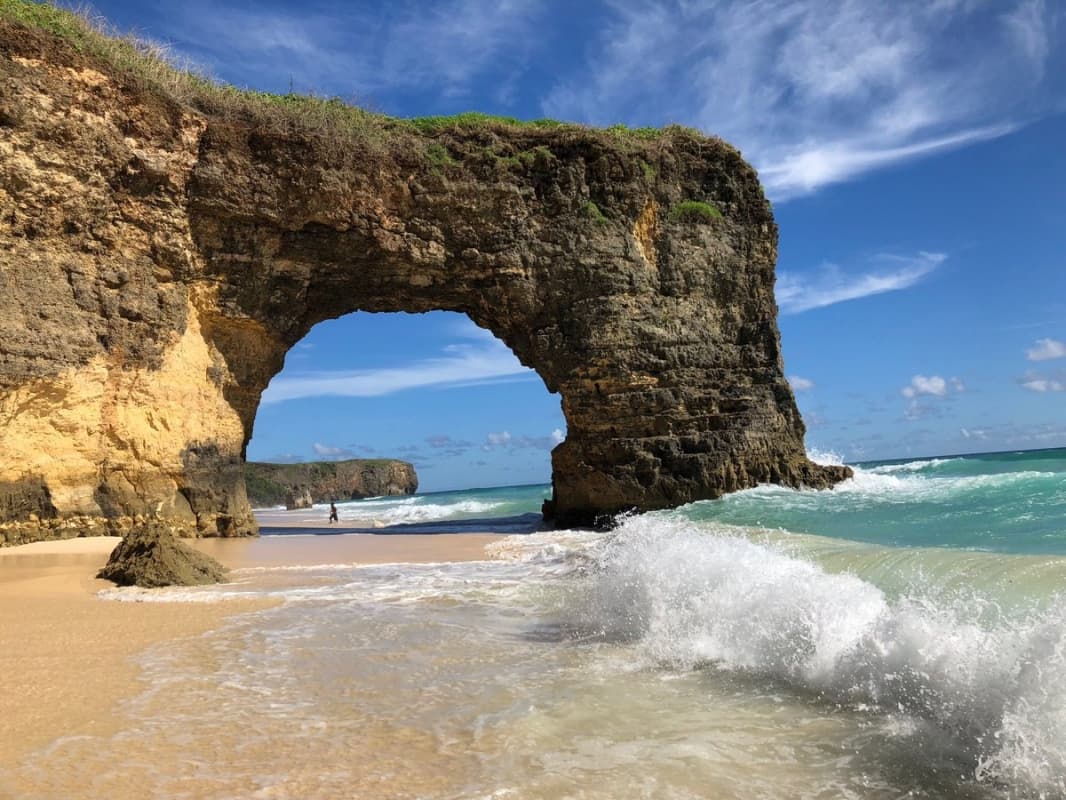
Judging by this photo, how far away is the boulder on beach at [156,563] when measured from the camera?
820cm

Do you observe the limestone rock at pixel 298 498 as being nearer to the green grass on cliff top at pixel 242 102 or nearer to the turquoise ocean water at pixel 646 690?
the green grass on cliff top at pixel 242 102

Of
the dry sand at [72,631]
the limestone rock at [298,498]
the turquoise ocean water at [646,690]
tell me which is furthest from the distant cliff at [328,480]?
the turquoise ocean water at [646,690]

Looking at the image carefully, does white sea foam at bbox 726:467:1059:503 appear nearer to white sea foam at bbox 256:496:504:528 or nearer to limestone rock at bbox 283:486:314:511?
white sea foam at bbox 256:496:504:528

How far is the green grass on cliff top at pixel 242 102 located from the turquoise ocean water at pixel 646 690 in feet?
40.4

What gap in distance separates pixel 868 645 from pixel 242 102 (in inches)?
660

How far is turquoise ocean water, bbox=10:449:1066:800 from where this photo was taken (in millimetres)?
2957

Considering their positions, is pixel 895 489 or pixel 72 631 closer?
pixel 72 631

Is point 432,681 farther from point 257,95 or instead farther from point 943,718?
point 257,95

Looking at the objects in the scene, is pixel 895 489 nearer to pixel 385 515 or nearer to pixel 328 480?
pixel 385 515

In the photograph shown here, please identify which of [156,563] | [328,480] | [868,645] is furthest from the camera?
[328,480]

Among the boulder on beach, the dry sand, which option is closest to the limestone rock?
the dry sand

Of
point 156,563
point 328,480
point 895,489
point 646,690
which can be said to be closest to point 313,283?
point 156,563

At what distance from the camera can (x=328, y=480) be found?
6550 centimetres

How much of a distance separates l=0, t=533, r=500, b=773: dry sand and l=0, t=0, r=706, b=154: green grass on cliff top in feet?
31.1
